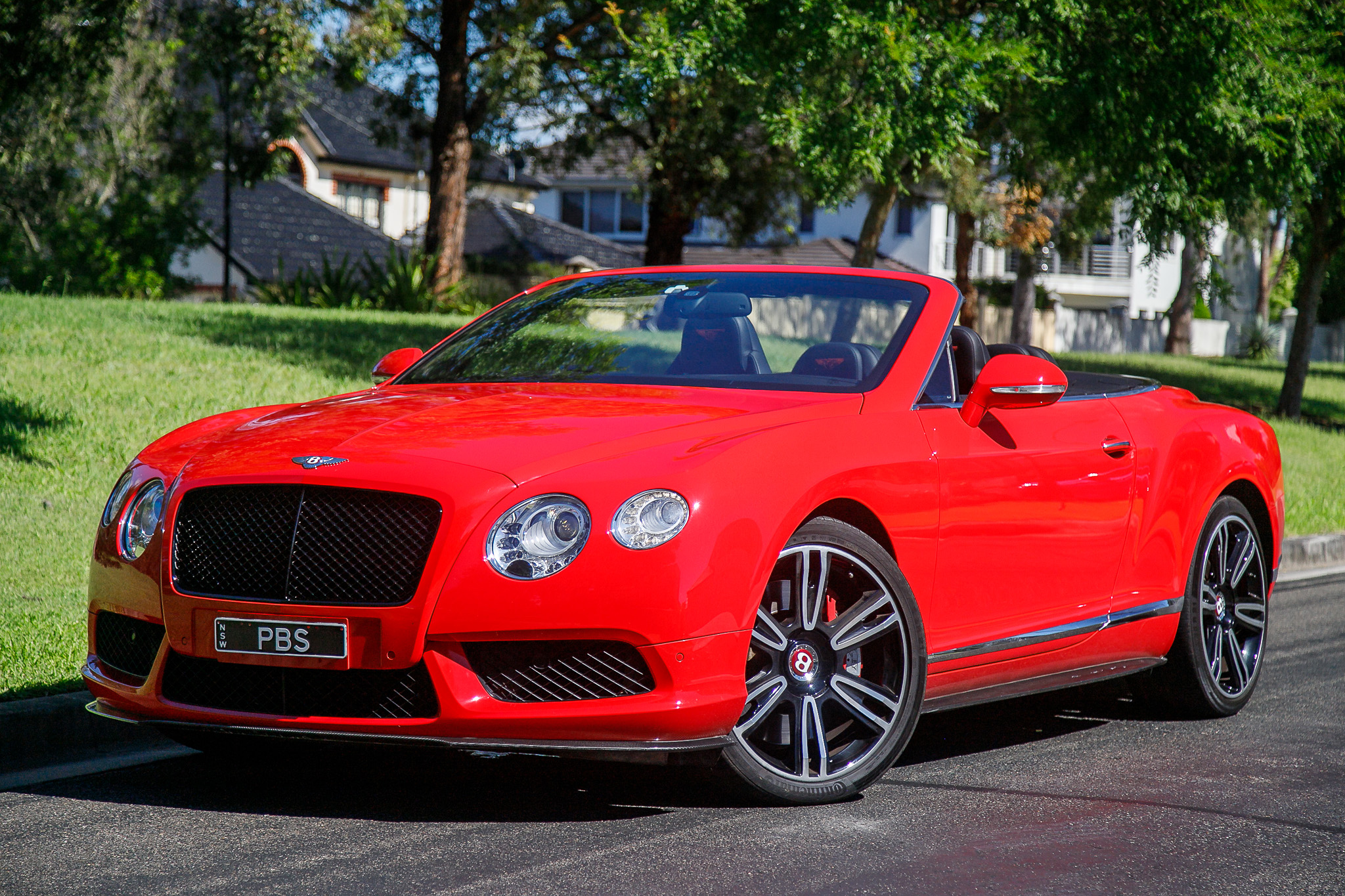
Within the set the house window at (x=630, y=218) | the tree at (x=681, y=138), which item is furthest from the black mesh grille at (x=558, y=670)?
the house window at (x=630, y=218)

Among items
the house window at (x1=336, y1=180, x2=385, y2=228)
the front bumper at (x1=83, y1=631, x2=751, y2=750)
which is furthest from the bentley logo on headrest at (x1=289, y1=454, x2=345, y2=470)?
the house window at (x1=336, y1=180, x2=385, y2=228)

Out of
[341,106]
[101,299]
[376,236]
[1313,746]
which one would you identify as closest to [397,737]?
[1313,746]

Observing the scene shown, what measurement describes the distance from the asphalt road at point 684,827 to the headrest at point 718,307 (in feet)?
5.13

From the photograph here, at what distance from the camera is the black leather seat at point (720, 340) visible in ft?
16.9

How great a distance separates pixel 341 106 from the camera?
54.0 meters

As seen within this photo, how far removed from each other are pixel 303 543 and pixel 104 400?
811 cm

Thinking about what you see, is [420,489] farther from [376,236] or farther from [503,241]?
[503,241]

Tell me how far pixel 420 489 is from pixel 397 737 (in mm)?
635

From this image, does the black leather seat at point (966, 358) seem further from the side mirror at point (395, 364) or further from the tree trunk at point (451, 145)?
the tree trunk at point (451, 145)

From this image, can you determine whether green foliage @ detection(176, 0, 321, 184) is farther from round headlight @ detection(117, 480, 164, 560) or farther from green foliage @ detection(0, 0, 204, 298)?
round headlight @ detection(117, 480, 164, 560)

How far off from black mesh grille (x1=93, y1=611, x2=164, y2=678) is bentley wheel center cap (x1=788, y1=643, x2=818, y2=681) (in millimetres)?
1727

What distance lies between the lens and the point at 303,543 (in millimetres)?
4031

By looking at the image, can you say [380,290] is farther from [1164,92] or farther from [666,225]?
[1164,92]

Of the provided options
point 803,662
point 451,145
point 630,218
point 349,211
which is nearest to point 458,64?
point 451,145
